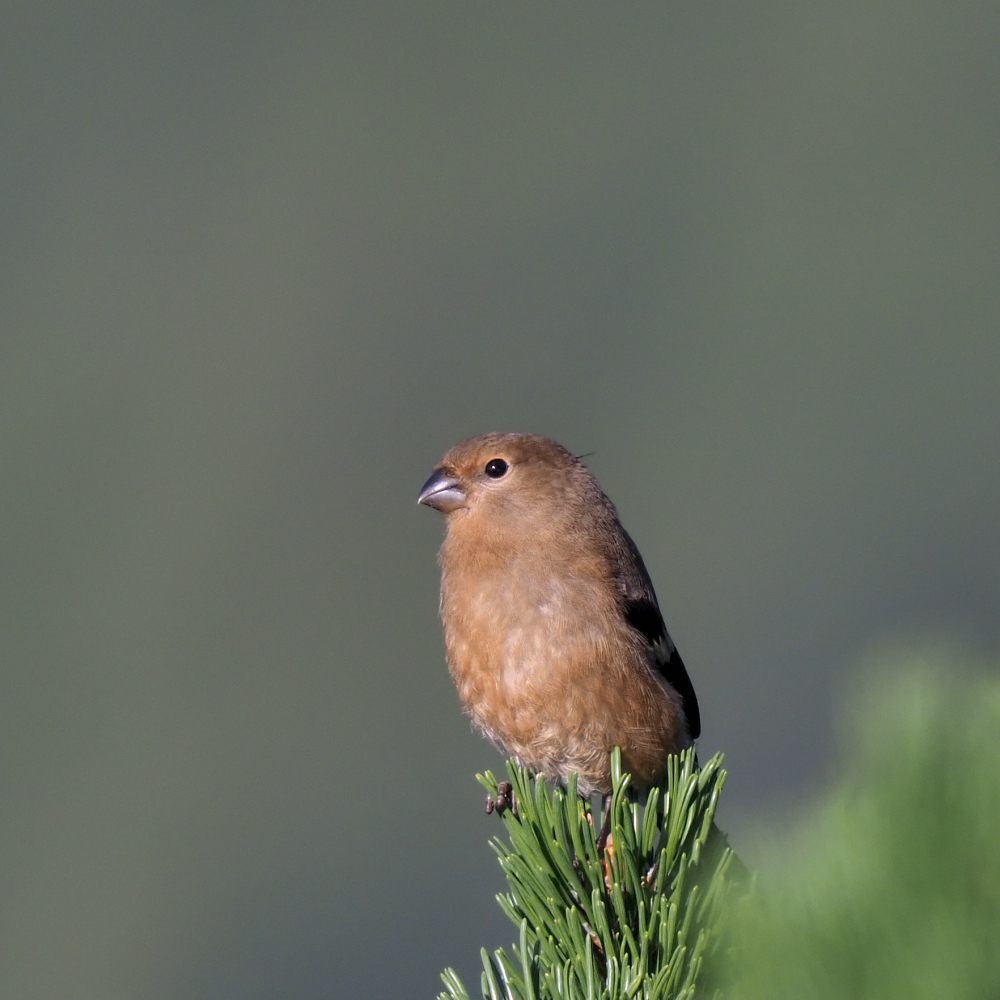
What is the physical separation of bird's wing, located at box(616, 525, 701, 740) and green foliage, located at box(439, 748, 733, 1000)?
2015 millimetres

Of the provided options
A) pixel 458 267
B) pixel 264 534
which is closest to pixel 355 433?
pixel 264 534

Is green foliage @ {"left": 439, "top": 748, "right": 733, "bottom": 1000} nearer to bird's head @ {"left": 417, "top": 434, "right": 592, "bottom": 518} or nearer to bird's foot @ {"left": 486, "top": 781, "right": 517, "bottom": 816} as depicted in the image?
bird's foot @ {"left": 486, "top": 781, "right": 517, "bottom": 816}

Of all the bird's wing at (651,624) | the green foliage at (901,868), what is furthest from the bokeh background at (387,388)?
the green foliage at (901,868)

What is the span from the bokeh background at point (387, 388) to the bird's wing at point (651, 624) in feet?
109

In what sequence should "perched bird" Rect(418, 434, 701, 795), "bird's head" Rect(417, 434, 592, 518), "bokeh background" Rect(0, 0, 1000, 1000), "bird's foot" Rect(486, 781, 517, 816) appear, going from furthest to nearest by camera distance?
1. "bokeh background" Rect(0, 0, 1000, 1000)
2. "bird's head" Rect(417, 434, 592, 518)
3. "perched bird" Rect(418, 434, 701, 795)
4. "bird's foot" Rect(486, 781, 517, 816)

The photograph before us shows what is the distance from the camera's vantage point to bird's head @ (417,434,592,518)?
559 centimetres

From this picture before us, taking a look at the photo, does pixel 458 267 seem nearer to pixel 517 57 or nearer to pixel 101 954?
pixel 517 57

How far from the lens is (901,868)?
147cm

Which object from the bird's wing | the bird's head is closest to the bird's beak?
the bird's head

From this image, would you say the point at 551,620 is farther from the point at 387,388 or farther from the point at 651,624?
the point at 387,388

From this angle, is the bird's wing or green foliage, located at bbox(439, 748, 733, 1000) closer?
green foliage, located at bbox(439, 748, 733, 1000)

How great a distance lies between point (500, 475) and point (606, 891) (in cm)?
277

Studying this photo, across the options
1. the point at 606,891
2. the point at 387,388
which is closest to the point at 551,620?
the point at 606,891

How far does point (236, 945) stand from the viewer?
53031mm
